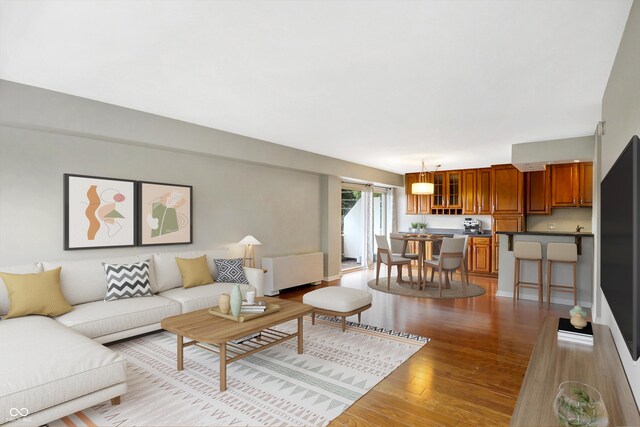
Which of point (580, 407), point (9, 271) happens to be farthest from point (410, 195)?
point (580, 407)

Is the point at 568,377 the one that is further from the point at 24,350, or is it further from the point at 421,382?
the point at 24,350

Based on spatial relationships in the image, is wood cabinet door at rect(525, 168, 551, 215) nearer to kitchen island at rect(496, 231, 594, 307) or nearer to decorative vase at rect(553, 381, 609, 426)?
kitchen island at rect(496, 231, 594, 307)

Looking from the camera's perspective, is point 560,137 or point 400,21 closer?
point 400,21

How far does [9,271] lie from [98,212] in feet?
3.24

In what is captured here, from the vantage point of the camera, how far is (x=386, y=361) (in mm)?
3146

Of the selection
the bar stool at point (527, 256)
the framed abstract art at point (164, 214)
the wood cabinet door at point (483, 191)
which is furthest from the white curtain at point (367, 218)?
the framed abstract art at point (164, 214)

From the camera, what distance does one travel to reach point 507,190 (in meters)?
7.55

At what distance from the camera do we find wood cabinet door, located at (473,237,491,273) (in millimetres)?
7832

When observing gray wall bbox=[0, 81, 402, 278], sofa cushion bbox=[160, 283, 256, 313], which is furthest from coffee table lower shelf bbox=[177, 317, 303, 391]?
gray wall bbox=[0, 81, 402, 278]

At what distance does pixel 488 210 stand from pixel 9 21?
8287 millimetres

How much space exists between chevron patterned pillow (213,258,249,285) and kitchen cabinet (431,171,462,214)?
5.80m

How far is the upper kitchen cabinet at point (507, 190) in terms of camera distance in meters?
7.40

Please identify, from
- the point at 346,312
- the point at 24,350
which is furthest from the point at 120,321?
the point at 346,312

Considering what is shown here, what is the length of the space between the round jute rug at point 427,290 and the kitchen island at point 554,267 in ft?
1.64
